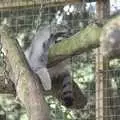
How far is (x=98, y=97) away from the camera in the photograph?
2.57m

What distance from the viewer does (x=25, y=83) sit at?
181cm

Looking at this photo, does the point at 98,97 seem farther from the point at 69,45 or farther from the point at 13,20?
the point at 13,20

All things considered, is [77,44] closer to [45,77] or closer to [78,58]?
[45,77]

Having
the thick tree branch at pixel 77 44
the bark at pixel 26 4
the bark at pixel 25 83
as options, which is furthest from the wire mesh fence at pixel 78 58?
the bark at pixel 25 83

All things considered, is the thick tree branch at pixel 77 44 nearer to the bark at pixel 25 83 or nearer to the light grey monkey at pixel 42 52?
the light grey monkey at pixel 42 52

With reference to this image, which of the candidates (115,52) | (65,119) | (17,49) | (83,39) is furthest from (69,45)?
(65,119)

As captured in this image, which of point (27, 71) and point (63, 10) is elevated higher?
point (63, 10)

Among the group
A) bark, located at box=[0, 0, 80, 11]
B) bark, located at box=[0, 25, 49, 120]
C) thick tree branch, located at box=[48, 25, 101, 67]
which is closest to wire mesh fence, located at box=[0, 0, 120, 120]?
bark, located at box=[0, 0, 80, 11]

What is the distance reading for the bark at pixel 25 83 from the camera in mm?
1661

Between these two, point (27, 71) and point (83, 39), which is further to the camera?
point (83, 39)

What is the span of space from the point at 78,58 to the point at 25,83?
1.26 meters

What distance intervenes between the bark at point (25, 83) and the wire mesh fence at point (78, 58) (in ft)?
1.43

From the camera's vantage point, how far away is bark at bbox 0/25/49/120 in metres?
1.66

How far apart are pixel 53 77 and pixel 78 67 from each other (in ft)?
1.73
